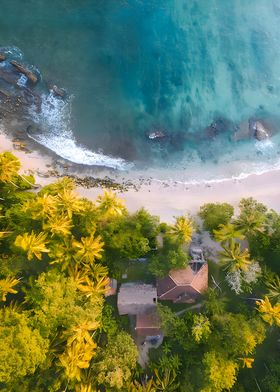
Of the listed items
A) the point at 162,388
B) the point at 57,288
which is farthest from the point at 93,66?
the point at 162,388

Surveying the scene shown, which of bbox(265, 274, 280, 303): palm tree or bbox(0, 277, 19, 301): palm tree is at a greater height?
bbox(265, 274, 280, 303): palm tree

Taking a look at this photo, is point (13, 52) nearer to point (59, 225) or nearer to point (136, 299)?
point (59, 225)

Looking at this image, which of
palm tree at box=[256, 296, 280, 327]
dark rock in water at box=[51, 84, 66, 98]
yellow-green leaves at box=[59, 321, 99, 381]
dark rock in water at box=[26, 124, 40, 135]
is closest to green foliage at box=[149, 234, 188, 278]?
yellow-green leaves at box=[59, 321, 99, 381]

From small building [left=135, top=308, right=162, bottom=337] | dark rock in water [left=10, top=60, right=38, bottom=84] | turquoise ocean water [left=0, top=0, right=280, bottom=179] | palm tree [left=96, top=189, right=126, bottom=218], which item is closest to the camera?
palm tree [left=96, top=189, right=126, bottom=218]

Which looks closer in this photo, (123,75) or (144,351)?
(144,351)

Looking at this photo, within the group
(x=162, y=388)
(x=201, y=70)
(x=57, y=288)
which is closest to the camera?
(x=57, y=288)

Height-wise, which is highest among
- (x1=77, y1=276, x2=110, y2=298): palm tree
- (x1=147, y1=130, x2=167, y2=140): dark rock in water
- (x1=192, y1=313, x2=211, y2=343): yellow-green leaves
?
(x1=147, y1=130, x2=167, y2=140): dark rock in water

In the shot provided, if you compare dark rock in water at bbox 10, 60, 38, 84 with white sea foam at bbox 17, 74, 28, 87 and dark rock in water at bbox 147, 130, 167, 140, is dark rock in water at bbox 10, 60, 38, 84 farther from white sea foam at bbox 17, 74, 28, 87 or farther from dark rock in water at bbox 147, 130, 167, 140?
dark rock in water at bbox 147, 130, 167, 140

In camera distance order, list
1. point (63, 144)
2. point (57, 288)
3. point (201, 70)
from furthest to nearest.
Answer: point (201, 70), point (63, 144), point (57, 288)

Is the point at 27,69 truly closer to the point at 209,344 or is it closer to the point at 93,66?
the point at 93,66
